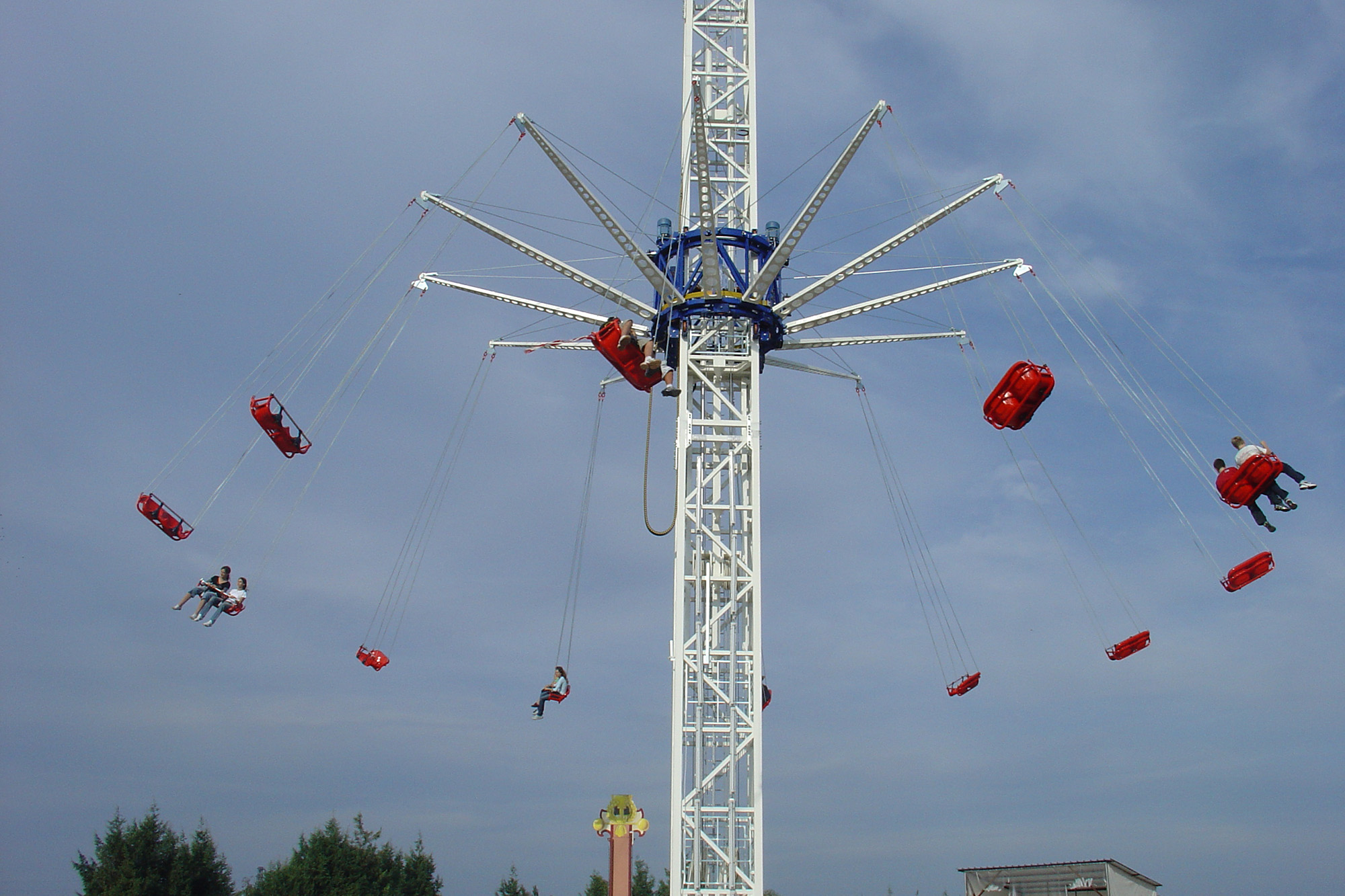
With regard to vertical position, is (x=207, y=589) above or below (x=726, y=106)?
below

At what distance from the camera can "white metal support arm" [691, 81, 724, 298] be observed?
21.4 meters

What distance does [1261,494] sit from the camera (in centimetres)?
1839

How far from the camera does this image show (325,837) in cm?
4234

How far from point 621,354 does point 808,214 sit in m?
5.03

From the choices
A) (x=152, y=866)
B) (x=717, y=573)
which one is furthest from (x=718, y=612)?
(x=152, y=866)

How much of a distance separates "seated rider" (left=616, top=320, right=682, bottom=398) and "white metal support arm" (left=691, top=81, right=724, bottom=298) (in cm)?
189

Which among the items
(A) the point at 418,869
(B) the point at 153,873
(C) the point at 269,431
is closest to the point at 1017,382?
(C) the point at 269,431

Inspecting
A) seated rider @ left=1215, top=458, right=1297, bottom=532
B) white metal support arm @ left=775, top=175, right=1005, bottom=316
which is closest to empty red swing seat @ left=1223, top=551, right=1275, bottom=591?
seated rider @ left=1215, top=458, right=1297, bottom=532

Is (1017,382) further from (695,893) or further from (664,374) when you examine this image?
(695,893)

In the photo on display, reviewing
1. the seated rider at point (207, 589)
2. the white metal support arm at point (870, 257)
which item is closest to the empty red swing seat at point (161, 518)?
the seated rider at point (207, 589)

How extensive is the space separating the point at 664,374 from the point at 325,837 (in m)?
28.9

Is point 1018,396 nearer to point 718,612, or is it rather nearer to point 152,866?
point 718,612

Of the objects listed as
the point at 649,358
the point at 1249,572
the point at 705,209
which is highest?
the point at 705,209

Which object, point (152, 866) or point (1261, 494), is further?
point (152, 866)
